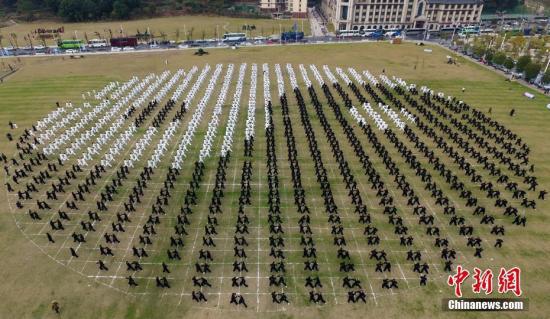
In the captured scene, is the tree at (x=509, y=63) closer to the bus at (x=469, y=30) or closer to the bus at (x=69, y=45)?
the bus at (x=469, y=30)

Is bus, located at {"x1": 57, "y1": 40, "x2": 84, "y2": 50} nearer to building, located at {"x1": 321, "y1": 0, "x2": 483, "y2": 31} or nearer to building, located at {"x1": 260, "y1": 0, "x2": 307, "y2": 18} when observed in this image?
building, located at {"x1": 260, "y1": 0, "x2": 307, "y2": 18}

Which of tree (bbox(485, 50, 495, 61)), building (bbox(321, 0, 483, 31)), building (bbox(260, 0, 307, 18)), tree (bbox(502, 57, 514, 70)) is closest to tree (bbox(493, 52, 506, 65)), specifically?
tree (bbox(502, 57, 514, 70))

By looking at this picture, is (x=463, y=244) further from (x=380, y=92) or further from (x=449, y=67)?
(x=449, y=67)

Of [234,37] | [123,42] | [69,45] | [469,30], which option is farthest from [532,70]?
[69,45]

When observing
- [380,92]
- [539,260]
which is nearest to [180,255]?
[539,260]

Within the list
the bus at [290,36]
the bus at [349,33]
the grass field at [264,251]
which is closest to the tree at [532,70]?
the grass field at [264,251]

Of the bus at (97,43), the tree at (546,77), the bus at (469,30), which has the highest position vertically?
the bus at (469,30)
